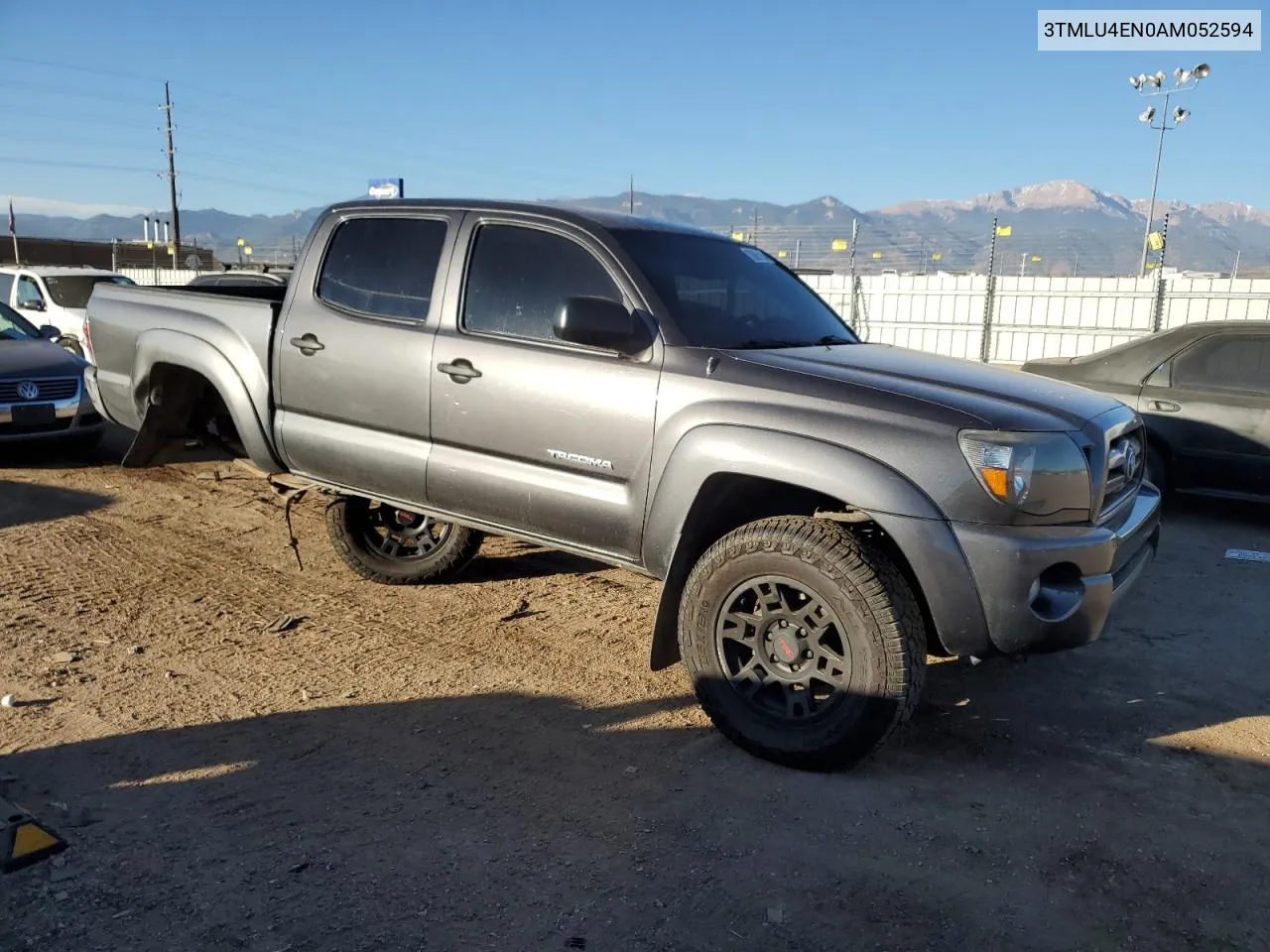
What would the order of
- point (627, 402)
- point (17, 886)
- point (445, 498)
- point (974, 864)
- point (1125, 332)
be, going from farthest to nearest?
point (1125, 332) → point (445, 498) → point (627, 402) → point (974, 864) → point (17, 886)

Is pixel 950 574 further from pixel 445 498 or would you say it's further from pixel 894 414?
pixel 445 498

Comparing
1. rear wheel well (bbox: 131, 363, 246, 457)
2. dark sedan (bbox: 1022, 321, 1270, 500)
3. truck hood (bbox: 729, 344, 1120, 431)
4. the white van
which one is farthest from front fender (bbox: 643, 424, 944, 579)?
the white van

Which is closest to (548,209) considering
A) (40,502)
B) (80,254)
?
(40,502)

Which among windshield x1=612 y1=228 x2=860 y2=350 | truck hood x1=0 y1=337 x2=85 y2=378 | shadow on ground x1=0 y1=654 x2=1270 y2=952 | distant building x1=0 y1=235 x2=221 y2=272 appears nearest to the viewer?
shadow on ground x1=0 y1=654 x2=1270 y2=952

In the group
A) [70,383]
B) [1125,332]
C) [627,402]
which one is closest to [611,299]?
[627,402]

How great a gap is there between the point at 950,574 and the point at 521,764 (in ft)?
5.30

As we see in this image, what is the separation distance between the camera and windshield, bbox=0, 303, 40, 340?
9.03 m

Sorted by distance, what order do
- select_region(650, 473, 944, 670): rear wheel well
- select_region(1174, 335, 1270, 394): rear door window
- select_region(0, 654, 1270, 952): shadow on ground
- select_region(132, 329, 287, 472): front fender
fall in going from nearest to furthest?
select_region(0, 654, 1270, 952): shadow on ground < select_region(650, 473, 944, 670): rear wheel well < select_region(132, 329, 287, 472): front fender < select_region(1174, 335, 1270, 394): rear door window

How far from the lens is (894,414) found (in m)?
3.29

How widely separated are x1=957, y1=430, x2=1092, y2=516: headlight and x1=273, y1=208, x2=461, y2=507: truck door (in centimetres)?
232

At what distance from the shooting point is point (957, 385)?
141 inches

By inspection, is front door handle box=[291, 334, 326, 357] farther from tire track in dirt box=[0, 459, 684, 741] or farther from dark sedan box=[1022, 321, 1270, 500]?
dark sedan box=[1022, 321, 1270, 500]

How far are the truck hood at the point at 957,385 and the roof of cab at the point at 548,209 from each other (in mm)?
900

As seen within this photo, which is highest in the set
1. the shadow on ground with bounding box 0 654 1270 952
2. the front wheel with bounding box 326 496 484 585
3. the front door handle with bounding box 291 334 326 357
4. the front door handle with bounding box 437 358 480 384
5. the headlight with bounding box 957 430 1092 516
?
the front door handle with bounding box 291 334 326 357
